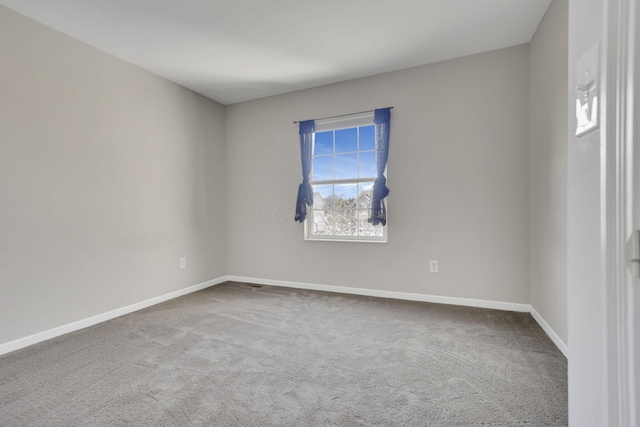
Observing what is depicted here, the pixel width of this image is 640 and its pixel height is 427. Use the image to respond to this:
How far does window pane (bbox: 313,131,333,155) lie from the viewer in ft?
12.6

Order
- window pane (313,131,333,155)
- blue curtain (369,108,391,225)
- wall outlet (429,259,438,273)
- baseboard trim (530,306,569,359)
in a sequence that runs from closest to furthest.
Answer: baseboard trim (530,306,569,359), wall outlet (429,259,438,273), blue curtain (369,108,391,225), window pane (313,131,333,155)

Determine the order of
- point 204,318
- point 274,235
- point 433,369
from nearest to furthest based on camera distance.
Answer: point 433,369 → point 204,318 → point 274,235

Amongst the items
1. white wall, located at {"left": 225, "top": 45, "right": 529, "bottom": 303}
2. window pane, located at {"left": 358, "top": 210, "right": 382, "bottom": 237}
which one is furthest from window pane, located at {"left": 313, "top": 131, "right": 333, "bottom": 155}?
window pane, located at {"left": 358, "top": 210, "right": 382, "bottom": 237}

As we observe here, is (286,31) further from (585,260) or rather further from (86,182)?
(585,260)

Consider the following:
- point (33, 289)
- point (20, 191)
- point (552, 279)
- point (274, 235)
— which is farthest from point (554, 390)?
point (20, 191)

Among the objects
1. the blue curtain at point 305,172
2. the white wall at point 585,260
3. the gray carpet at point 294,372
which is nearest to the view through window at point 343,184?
the blue curtain at point 305,172

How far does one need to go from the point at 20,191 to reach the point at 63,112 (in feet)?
2.44

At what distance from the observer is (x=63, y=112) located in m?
2.57

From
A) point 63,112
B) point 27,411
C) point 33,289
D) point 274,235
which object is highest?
point 63,112

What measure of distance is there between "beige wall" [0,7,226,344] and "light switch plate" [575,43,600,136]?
3.23 m

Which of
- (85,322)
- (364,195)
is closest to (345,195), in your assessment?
(364,195)

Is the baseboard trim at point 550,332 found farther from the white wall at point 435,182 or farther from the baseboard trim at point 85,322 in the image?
the baseboard trim at point 85,322

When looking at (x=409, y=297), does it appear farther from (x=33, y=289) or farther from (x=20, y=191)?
(x=20, y=191)

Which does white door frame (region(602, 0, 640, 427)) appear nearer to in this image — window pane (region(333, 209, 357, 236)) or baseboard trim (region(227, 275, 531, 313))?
baseboard trim (region(227, 275, 531, 313))
